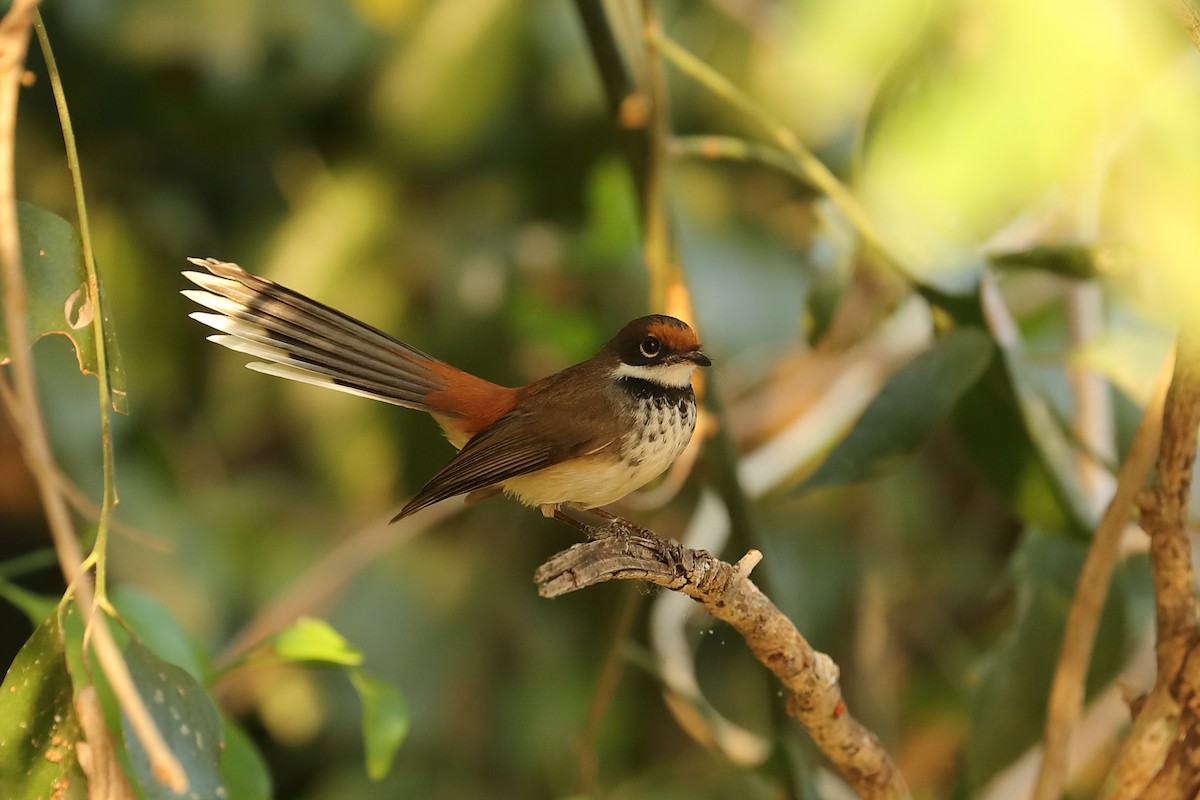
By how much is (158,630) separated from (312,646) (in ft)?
0.78

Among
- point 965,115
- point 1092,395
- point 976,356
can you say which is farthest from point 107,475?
point 1092,395

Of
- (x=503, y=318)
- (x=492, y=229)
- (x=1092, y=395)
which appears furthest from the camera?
(x=492, y=229)

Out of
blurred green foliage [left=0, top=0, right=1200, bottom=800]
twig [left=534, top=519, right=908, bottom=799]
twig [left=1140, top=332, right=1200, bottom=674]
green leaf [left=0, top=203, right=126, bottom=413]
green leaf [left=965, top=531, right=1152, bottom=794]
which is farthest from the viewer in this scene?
blurred green foliage [left=0, top=0, right=1200, bottom=800]

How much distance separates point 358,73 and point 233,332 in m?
2.31

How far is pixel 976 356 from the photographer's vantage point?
6.56 ft

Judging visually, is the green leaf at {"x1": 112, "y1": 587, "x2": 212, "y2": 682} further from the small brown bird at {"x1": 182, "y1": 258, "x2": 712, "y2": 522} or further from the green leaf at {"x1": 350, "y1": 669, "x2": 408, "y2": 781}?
the small brown bird at {"x1": 182, "y1": 258, "x2": 712, "y2": 522}

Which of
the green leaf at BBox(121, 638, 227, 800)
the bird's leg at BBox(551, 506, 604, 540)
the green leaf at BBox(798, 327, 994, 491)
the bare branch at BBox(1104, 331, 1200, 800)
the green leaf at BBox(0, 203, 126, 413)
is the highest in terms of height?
the green leaf at BBox(0, 203, 126, 413)

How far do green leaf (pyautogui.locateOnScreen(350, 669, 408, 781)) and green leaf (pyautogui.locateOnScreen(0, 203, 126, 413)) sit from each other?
29.4 inches

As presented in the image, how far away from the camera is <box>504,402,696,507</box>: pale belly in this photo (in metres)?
1.90

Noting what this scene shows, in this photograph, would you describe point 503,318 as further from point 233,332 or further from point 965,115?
point 965,115

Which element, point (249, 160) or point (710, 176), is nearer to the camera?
point (249, 160)

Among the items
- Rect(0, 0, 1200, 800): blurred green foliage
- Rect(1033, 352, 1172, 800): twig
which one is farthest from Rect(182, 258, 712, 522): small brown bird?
Rect(0, 0, 1200, 800): blurred green foliage

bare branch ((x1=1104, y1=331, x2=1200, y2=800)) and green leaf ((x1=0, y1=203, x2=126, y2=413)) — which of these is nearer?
green leaf ((x1=0, y1=203, x2=126, y2=413))

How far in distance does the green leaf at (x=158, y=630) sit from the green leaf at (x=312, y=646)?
12 cm
